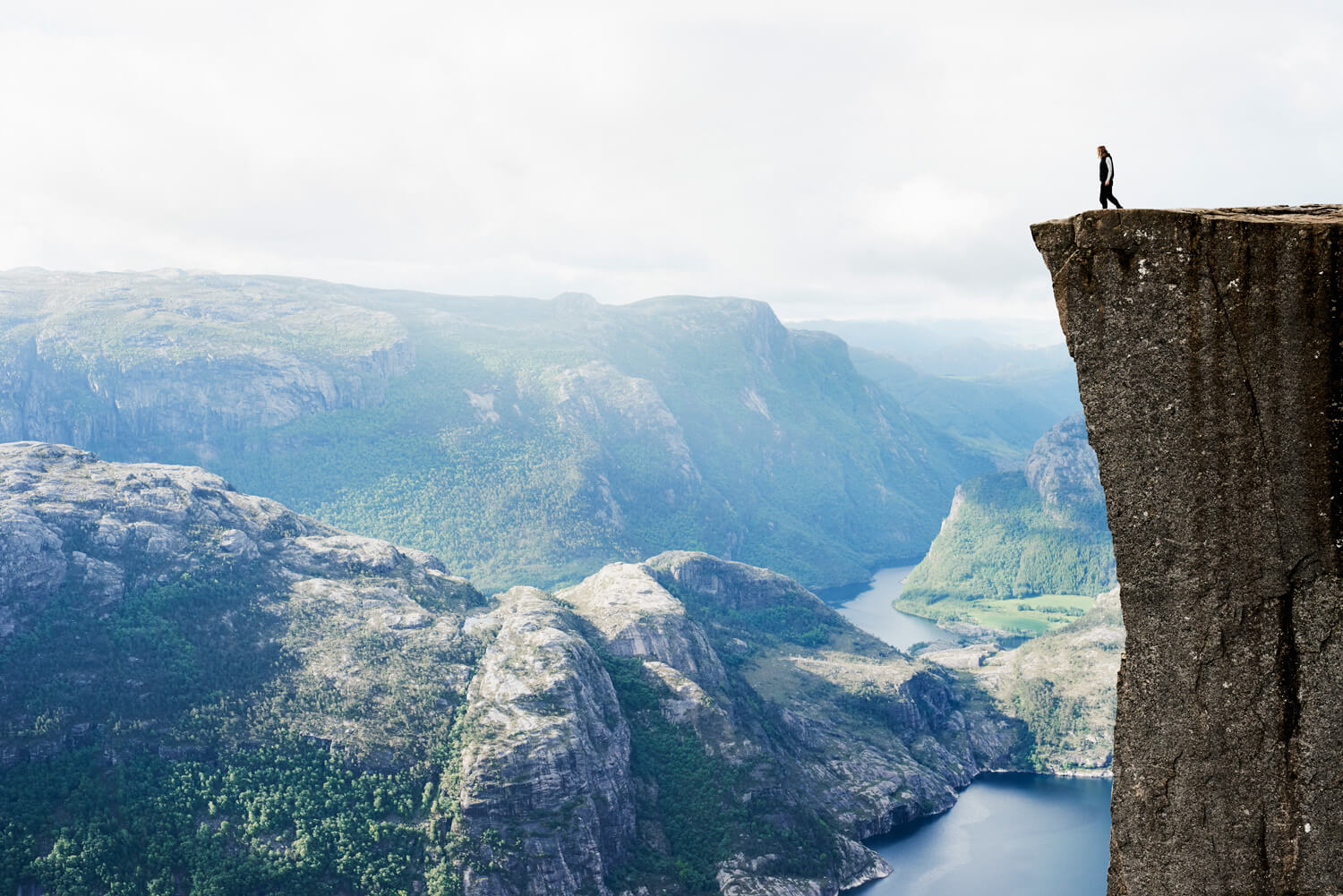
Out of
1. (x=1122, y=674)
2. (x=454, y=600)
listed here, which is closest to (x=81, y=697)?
(x=454, y=600)

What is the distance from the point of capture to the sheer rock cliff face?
1147 cm

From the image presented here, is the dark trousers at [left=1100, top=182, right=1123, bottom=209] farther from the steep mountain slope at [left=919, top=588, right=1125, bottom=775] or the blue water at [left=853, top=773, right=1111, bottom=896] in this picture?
the steep mountain slope at [left=919, top=588, right=1125, bottom=775]

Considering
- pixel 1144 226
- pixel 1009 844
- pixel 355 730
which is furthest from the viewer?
pixel 1009 844

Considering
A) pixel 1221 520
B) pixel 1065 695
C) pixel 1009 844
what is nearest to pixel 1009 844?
pixel 1009 844

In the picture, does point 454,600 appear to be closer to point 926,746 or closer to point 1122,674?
point 926,746

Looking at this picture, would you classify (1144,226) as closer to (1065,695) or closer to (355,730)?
(355,730)

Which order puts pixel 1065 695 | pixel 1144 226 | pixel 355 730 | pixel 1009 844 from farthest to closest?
pixel 1065 695
pixel 1009 844
pixel 355 730
pixel 1144 226

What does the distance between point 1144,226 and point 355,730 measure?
103 metres

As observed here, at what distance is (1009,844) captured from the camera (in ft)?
435

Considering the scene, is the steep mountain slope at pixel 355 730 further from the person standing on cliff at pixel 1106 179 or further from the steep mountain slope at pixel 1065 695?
the person standing on cliff at pixel 1106 179

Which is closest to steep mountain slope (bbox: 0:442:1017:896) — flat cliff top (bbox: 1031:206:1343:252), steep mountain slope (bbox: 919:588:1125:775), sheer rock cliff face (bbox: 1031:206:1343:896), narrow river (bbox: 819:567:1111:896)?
narrow river (bbox: 819:567:1111:896)

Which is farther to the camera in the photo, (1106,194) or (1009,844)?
(1009,844)

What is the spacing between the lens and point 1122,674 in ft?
40.9

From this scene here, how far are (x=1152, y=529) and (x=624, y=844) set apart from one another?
105312 mm
